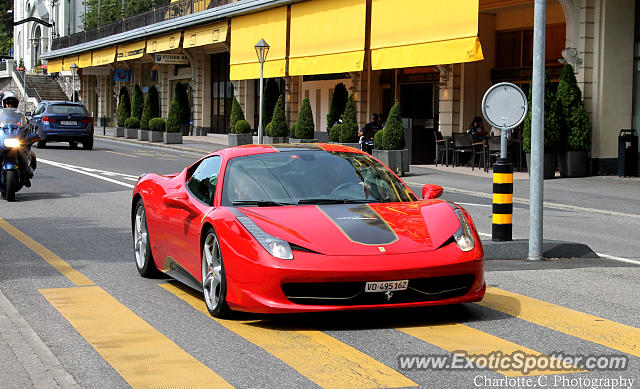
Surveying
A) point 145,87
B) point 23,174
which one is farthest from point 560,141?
point 145,87

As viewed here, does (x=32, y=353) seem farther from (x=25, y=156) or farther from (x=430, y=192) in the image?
(x=25, y=156)

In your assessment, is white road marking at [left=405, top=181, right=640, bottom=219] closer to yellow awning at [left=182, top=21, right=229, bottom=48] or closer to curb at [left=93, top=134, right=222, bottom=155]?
curb at [left=93, top=134, right=222, bottom=155]

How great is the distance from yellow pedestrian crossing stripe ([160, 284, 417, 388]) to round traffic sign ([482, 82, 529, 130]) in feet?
15.6

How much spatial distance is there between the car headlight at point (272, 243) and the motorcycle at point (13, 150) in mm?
10667

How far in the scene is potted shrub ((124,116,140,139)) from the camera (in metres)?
48.6

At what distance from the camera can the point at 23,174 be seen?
17219mm

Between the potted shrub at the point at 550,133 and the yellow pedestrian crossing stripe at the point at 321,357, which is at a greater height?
the potted shrub at the point at 550,133

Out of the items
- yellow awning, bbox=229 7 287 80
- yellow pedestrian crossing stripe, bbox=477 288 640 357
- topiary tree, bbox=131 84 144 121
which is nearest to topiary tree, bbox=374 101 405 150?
yellow awning, bbox=229 7 287 80

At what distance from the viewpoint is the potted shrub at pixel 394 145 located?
25453 mm

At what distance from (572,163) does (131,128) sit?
93.9 ft

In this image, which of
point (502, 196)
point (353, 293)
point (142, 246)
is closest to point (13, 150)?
point (142, 246)

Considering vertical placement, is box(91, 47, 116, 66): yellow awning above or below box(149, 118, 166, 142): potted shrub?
above

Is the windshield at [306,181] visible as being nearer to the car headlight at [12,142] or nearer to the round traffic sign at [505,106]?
the round traffic sign at [505,106]

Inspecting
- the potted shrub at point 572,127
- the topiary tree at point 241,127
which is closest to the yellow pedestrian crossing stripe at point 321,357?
the potted shrub at point 572,127
